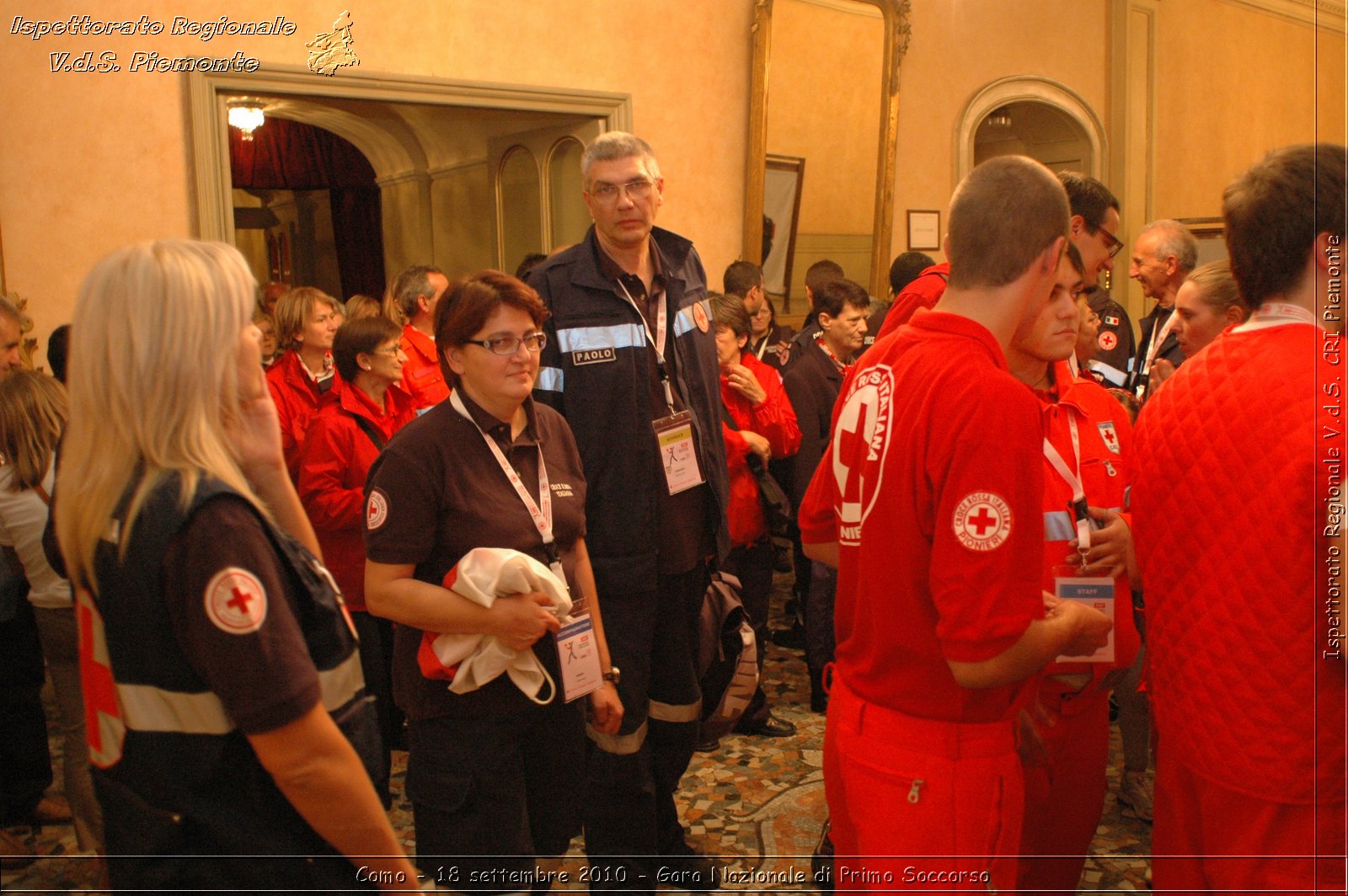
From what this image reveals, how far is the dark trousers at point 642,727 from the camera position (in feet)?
8.87

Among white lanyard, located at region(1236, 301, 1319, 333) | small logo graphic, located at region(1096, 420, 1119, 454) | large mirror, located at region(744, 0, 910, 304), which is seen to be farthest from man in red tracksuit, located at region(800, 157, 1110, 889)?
large mirror, located at region(744, 0, 910, 304)

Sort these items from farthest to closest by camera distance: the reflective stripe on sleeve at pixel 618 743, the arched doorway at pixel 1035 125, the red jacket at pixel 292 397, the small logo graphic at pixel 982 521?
the arched doorway at pixel 1035 125 → the red jacket at pixel 292 397 → the reflective stripe on sleeve at pixel 618 743 → the small logo graphic at pixel 982 521

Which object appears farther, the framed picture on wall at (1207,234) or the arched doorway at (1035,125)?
the framed picture on wall at (1207,234)

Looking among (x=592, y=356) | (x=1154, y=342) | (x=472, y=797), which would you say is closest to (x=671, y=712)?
(x=472, y=797)

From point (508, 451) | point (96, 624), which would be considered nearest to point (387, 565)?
point (508, 451)

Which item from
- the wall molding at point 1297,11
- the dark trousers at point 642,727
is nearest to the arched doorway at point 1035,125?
the wall molding at point 1297,11

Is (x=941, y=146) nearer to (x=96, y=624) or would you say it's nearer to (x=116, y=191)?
(x=116, y=191)

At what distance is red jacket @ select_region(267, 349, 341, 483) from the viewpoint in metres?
4.20

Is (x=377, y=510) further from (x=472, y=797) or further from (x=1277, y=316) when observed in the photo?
(x=1277, y=316)

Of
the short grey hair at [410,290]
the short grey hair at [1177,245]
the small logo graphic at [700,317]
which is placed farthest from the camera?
the short grey hair at [410,290]

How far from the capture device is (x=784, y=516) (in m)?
4.08

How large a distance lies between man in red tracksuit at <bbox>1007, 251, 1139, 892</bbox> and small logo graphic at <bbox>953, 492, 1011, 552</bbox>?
1.97ft

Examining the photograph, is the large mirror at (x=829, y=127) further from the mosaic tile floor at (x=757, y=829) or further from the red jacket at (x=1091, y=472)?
the red jacket at (x=1091, y=472)

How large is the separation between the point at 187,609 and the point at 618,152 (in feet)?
6.24
